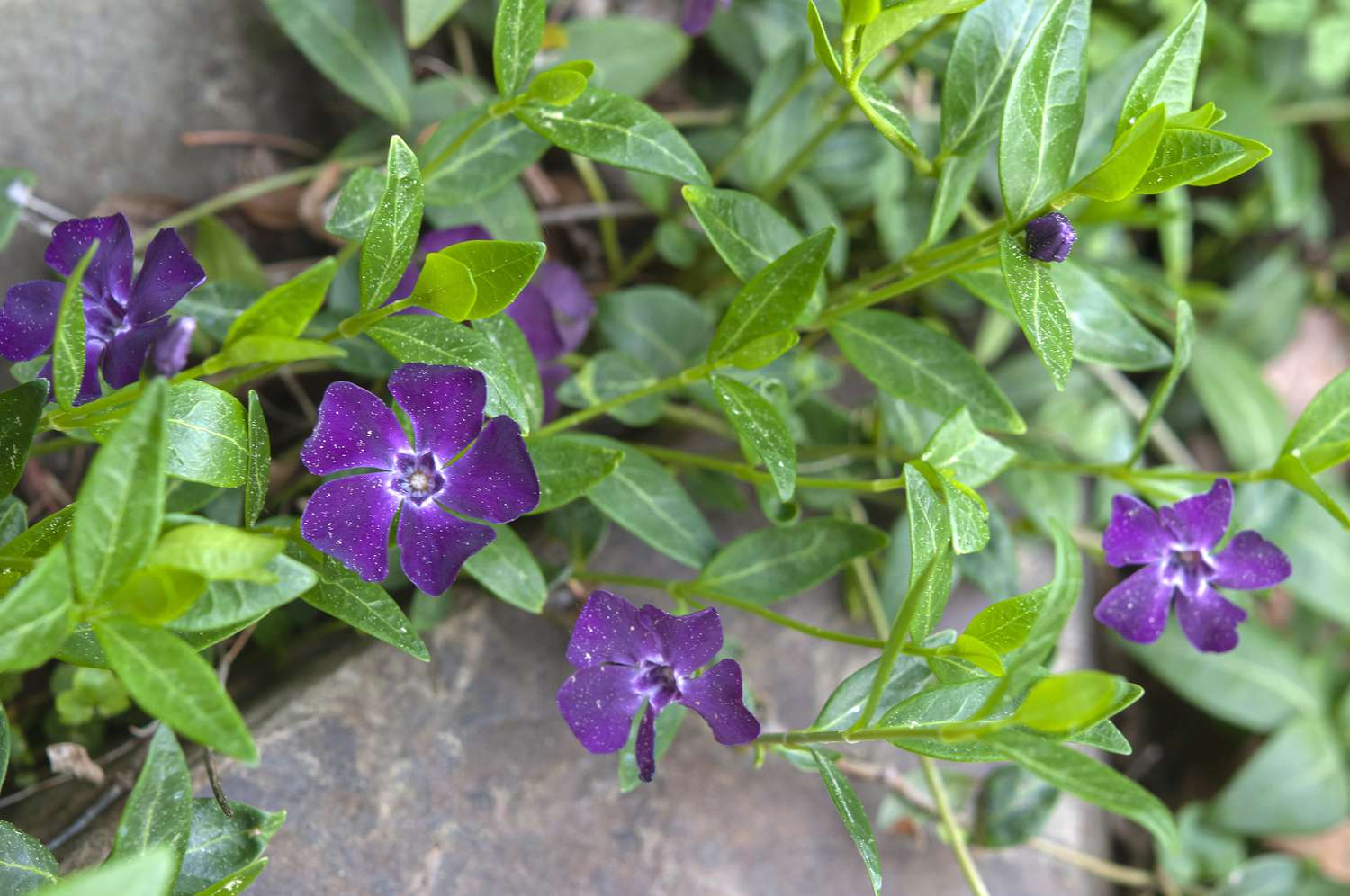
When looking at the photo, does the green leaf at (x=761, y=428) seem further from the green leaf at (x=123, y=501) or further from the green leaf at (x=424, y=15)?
the green leaf at (x=424, y=15)

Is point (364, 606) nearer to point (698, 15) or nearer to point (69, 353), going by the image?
point (69, 353)

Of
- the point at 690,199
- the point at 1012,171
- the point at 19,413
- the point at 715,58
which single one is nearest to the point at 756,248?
the point at 690,199

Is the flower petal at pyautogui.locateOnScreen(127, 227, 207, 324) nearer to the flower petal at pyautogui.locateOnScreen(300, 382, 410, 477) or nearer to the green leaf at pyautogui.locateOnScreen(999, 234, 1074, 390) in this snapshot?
the flower petal at pyautogui.locateOnScreen(300, 382, 410, 477)

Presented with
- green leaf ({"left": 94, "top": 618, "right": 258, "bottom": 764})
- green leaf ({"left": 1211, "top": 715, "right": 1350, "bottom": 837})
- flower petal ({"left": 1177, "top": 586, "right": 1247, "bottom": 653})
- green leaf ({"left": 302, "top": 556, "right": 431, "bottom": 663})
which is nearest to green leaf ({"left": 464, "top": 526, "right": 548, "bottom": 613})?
green leaf ({"left": 302, "top": 556, "right": 431, "bottom": 663})

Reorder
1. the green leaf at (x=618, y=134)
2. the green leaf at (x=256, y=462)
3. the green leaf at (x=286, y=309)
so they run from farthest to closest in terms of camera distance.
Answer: the green leaf at (x=618, y=134) → the green leaf at (x=256, y=462) → the green leaf at (x=286, y=309)

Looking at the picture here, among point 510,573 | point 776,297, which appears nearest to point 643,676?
point 510,573

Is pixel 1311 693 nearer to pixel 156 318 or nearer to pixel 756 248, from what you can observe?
pixel 756 248

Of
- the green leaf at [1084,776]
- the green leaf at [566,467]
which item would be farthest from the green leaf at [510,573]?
the green leaf at [1084,776]
